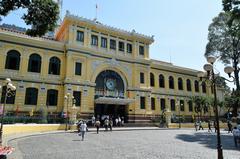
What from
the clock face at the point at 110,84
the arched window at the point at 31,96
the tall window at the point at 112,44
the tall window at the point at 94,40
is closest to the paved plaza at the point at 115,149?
the arched window at the point at 31,96

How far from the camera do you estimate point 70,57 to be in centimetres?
2961

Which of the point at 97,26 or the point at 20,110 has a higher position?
the point at 97,26

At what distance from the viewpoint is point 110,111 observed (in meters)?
33.3

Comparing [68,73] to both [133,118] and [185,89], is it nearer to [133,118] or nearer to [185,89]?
[133,118]

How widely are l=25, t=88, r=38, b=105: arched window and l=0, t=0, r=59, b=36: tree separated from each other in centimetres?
1791

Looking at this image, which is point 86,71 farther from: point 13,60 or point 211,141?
point 211,141

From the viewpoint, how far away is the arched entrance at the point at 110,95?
31333 mm

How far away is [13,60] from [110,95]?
14.2 meters

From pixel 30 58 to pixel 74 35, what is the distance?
6.86 metres

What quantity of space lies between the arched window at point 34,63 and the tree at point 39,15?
18.3 m

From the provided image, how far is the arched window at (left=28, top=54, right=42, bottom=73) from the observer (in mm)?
28239

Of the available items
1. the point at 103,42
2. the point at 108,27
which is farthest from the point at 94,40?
the point at 108,27

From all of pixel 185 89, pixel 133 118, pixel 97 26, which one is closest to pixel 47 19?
pixel 97 26

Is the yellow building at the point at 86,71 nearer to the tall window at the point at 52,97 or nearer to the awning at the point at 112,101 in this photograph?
the awning at the point at 112,101
